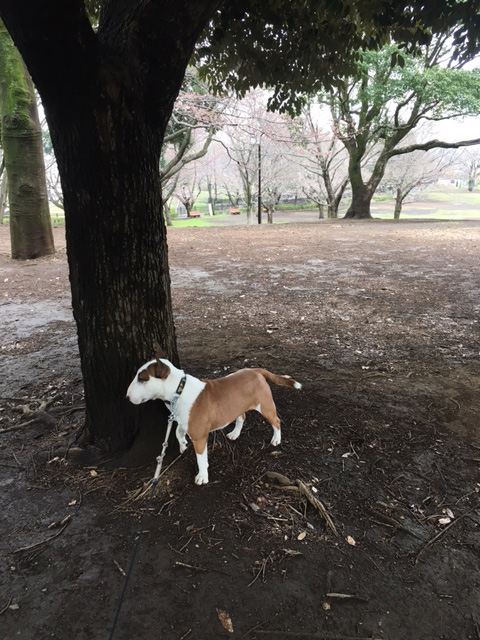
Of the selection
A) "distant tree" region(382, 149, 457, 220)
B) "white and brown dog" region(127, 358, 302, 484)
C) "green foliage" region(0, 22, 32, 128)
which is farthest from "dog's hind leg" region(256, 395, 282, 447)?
"distant tree" region(382, 149, 457, 220)

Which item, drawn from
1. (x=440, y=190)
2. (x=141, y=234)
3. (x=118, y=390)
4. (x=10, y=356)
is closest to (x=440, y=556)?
(x=118, y=390)

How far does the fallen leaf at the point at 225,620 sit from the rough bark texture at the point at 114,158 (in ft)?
3.78

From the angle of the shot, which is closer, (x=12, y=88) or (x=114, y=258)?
(x=114, y=258)

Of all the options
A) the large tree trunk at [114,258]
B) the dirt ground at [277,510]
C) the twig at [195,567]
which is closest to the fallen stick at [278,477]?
the dirt ground at [277,510]

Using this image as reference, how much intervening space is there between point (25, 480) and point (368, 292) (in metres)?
6.05

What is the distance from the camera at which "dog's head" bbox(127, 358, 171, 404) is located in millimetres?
2350

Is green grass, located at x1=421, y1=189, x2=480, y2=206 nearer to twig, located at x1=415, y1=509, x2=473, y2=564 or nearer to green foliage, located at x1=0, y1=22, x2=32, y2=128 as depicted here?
green foliage, located at x1=0, y1=22, x2=32, y2=128

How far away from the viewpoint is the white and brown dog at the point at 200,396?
2367 mm

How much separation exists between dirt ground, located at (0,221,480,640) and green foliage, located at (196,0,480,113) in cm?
300

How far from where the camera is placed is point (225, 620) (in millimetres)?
1783

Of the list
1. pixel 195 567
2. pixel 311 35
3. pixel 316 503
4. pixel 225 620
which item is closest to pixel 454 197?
pixel 311 35

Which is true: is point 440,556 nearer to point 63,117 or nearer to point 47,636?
point 47,636

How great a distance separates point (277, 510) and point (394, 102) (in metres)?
22.1

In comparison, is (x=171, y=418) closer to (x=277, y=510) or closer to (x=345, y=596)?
(x=277, y=510)
